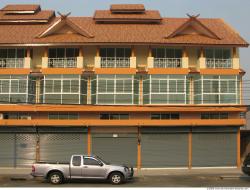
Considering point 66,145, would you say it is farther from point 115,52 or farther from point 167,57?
point 167,57

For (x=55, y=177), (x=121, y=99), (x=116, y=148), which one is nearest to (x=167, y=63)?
(x=121, y=99)

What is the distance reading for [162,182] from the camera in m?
24.4

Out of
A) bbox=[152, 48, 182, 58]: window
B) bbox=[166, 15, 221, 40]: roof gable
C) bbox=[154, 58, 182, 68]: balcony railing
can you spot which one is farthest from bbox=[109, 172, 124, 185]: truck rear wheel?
bbox=[166, 15, 221, 40]: roof gable

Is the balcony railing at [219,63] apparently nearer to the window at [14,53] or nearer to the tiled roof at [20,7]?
the window at [14,53]

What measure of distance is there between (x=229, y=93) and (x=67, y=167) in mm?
15976

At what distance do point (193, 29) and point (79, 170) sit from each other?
1764cm

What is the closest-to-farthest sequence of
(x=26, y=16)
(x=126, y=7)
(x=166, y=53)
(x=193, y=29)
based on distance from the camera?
1. (x=166, y=53)
2. (x=193, y=29)
3. (x=26, y=16)
4. (x=126, y=7)

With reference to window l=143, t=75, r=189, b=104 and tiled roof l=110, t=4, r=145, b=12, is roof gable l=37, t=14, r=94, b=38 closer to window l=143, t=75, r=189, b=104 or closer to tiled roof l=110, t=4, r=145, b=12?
tiled roof l=110, t=4, r=145, b=12

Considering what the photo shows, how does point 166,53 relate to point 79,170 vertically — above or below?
above

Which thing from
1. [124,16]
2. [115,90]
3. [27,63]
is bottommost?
[115,90]

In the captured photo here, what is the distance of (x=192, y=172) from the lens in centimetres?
3053

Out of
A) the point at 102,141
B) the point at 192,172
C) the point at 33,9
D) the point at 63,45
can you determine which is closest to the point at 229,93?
the point at 192,172

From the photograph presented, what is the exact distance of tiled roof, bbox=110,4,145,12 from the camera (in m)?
37.7

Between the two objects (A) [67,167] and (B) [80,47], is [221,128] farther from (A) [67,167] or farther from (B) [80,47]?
(A) [67,167]
